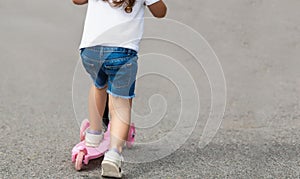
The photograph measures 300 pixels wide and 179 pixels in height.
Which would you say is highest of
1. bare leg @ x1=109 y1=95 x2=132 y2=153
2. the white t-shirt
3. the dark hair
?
the dark hair

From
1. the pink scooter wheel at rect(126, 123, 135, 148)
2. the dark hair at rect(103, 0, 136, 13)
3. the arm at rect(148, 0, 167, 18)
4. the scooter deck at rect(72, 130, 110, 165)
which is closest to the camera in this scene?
the dark hair at rect(103, 0, 136, 13)

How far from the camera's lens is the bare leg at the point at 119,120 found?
3.29m

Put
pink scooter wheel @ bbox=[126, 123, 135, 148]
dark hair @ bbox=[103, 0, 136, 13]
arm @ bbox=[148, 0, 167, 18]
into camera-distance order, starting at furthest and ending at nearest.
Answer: pink scooter wheel @ bbox=[126, 123, 135, 148] < arm @ bbox=[148, 0, 167, 18] < dark hair @ bbox=[103, 0, 136, 13]

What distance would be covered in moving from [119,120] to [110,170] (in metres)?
0.33

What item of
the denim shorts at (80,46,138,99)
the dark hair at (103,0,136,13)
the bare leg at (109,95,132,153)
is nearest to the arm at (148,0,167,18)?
the dark hair at (103,0,136,13)

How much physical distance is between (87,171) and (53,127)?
3.48 ft

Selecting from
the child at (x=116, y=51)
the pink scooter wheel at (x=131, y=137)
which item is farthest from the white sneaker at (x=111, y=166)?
the pink scooter wheel at (x=131, y=137)

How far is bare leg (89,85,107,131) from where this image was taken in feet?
11.3

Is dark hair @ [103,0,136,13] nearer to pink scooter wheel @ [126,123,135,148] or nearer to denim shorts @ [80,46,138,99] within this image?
denim shorts @ [80,46,138,99]

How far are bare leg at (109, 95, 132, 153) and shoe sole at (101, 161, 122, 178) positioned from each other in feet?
0.53

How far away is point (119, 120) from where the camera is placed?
3324 millimetres

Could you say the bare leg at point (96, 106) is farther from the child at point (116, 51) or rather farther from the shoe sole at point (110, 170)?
the shoe sole at point (110, 170)

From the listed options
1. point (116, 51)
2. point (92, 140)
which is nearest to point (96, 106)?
point (92, 140)

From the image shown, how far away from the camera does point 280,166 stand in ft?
11.5
